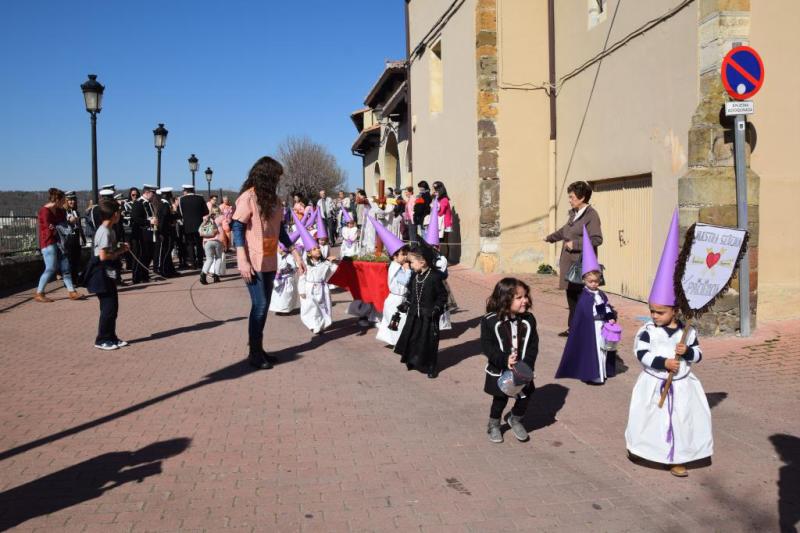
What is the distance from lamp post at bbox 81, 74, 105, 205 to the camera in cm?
1466

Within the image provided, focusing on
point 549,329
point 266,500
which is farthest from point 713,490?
point 549,329

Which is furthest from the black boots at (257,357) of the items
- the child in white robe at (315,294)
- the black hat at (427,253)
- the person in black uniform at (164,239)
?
the person in black uniform at (164,239)

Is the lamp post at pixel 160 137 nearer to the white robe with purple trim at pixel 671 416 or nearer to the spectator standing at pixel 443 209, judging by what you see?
the spectator standing at pixel 443 209

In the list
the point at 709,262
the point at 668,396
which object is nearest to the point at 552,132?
the point at 709,262

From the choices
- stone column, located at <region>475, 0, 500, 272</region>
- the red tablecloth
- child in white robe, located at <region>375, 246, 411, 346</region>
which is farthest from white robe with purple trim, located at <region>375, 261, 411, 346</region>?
stone column, located at <region>475, 0, 500, 272</region>

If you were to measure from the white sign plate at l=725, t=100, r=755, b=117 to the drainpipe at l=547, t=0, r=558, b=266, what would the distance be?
664 centimetres

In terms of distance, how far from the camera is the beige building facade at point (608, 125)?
806cm

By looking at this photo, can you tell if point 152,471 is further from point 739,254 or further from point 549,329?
point 549,329

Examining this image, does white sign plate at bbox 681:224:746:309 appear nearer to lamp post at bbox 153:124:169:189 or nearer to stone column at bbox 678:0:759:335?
stone column at bbox 678:0:759:335

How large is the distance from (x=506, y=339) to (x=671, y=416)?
1205mm

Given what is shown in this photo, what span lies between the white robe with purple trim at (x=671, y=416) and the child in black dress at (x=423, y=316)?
8.74 ft

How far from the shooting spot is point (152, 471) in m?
4.52

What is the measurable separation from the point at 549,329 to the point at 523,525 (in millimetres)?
5671

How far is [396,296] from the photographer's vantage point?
8117 millimetres
